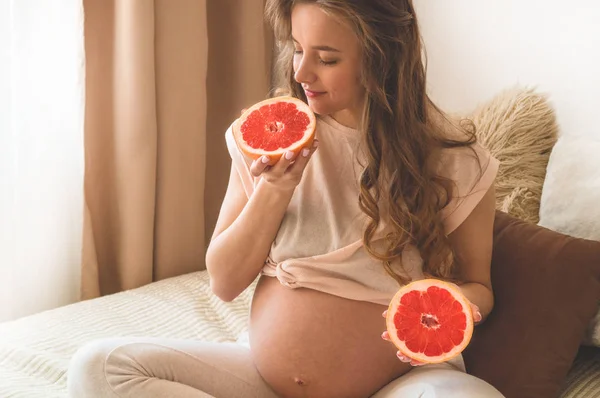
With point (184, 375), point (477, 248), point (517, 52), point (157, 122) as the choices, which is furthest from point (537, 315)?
point (157, 122)

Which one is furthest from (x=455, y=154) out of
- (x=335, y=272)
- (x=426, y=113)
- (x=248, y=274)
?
(x=248, y=274)

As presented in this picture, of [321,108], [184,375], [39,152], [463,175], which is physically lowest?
[184,375]

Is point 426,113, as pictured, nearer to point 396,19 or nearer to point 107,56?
point 396,19

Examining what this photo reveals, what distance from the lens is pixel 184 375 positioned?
1.32 m

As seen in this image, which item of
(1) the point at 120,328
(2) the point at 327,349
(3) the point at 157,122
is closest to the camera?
(2) the point at 327,349

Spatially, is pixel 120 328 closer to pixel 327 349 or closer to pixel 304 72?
pixel 327 349

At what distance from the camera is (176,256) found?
96.7 inches

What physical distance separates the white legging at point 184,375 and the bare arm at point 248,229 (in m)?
0.14

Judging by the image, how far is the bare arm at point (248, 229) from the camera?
1.31m

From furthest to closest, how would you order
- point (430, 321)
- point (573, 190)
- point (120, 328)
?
1. point (120, 328)
2. point (573, 190)
3. point (430, 321)

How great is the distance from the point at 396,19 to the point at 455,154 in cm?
28

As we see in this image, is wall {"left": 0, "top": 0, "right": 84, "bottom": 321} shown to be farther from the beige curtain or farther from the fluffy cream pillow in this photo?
the fluffy cream pillow

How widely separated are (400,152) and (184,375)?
56cm

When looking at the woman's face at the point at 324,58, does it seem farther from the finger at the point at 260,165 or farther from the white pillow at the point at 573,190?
the white pillow at the point at 573,190
